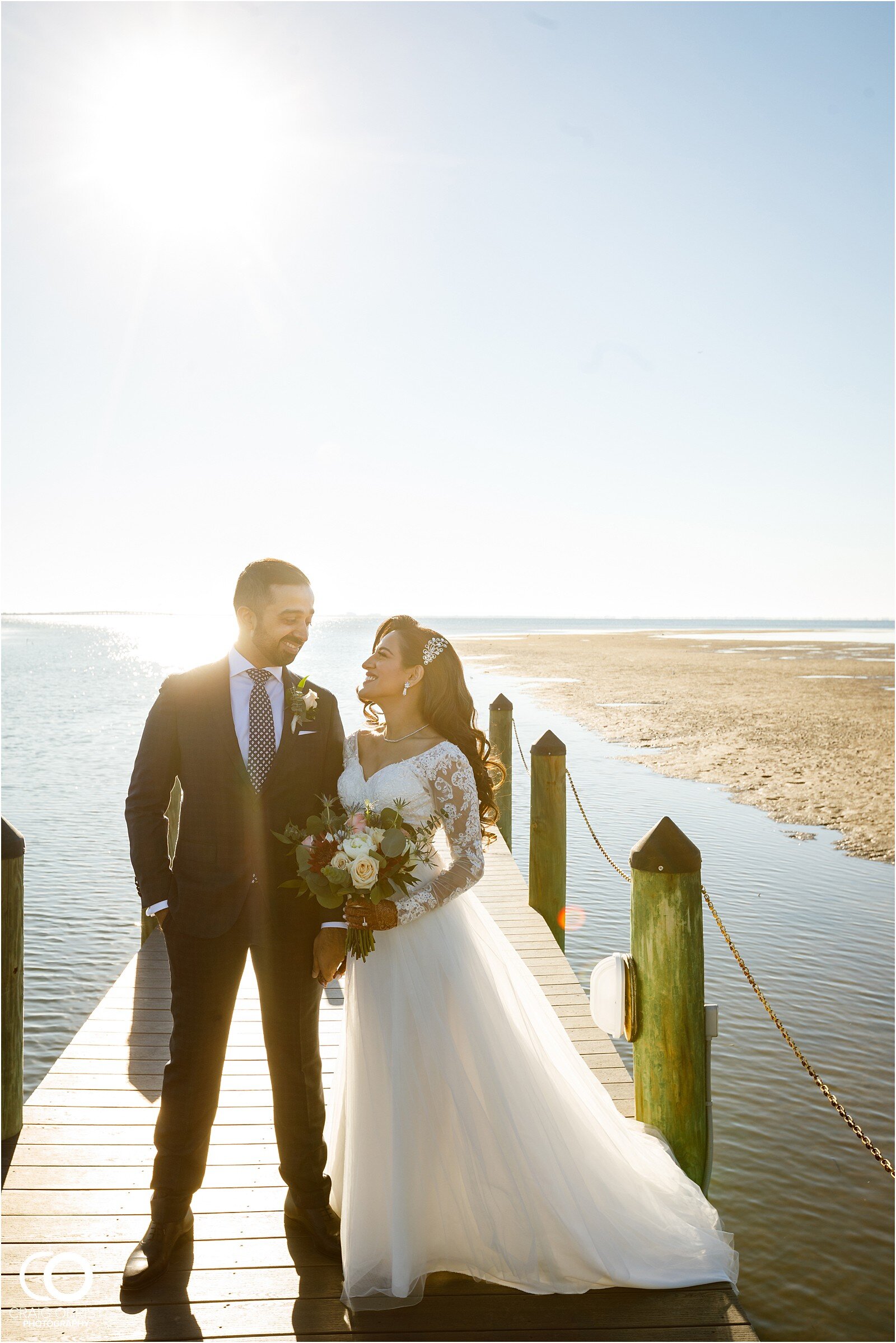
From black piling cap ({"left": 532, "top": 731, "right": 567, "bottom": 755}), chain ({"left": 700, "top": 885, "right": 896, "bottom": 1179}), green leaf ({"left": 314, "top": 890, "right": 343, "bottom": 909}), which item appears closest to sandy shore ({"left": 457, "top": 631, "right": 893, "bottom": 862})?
black piling cap ({"left": 532, "top": 731, "right": 567, "bottom": 755})

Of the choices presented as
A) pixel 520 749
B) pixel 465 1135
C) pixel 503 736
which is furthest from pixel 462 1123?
pixel 520 749

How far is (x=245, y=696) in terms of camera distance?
11.4 feet

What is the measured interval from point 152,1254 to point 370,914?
1.52 m

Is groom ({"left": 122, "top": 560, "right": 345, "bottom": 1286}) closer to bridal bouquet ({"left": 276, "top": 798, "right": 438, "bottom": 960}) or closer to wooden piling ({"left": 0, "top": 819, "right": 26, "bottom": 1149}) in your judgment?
bridal bouquet ({"left": 276, "top": 798, "right": 438, "bottom": 960})

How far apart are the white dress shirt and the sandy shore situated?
1118 centimetres

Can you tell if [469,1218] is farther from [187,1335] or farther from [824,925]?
[824,925]

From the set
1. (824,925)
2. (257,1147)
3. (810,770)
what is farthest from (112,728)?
(257,1147)

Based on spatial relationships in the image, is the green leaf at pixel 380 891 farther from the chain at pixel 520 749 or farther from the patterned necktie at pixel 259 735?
the chain at pixel 520 749

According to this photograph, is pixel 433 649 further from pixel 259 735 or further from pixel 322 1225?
pixel 322 1225

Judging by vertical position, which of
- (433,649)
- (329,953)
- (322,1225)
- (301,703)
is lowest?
(322,1225)

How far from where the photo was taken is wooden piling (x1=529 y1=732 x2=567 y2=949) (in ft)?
28.1

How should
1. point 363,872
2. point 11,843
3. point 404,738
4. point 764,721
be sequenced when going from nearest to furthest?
point 363,872, point 404,738, point 11,843, point 764,721

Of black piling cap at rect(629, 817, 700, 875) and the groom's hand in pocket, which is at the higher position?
black piling cap at rect(629, 817, 700, 875)

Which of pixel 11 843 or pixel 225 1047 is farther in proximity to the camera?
pixel 11 843
